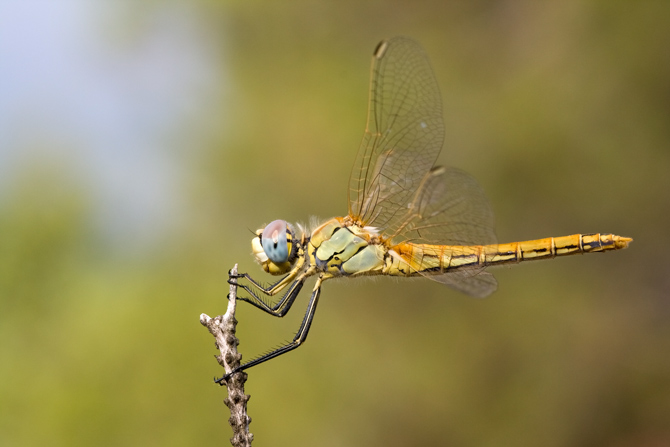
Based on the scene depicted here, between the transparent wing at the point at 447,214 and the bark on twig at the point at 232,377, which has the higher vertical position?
the transparent wing at the point at 447,214

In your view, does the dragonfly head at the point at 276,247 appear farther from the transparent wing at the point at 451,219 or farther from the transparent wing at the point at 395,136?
the transparent wing at the point at 451,219

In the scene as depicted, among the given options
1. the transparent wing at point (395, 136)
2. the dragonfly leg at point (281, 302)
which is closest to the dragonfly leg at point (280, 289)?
the dragonfly leg at point (281, 302)

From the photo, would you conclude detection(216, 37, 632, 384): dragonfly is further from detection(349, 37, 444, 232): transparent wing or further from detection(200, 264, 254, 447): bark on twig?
detection(200, 264, 254, 447): bark on twig

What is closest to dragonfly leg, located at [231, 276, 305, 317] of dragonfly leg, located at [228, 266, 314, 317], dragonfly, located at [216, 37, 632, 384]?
dragonfly leg, located at [228, 266, 314, 317]

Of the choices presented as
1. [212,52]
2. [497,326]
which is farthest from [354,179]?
[212,52]

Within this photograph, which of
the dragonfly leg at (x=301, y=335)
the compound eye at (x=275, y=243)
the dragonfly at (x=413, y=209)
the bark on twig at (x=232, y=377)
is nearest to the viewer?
the bark on twig at (x=232, y=377)

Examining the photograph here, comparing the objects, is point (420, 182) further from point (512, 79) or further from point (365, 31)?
point (365, 31)

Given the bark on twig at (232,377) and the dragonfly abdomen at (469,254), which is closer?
the bark on twig at (232,377)
